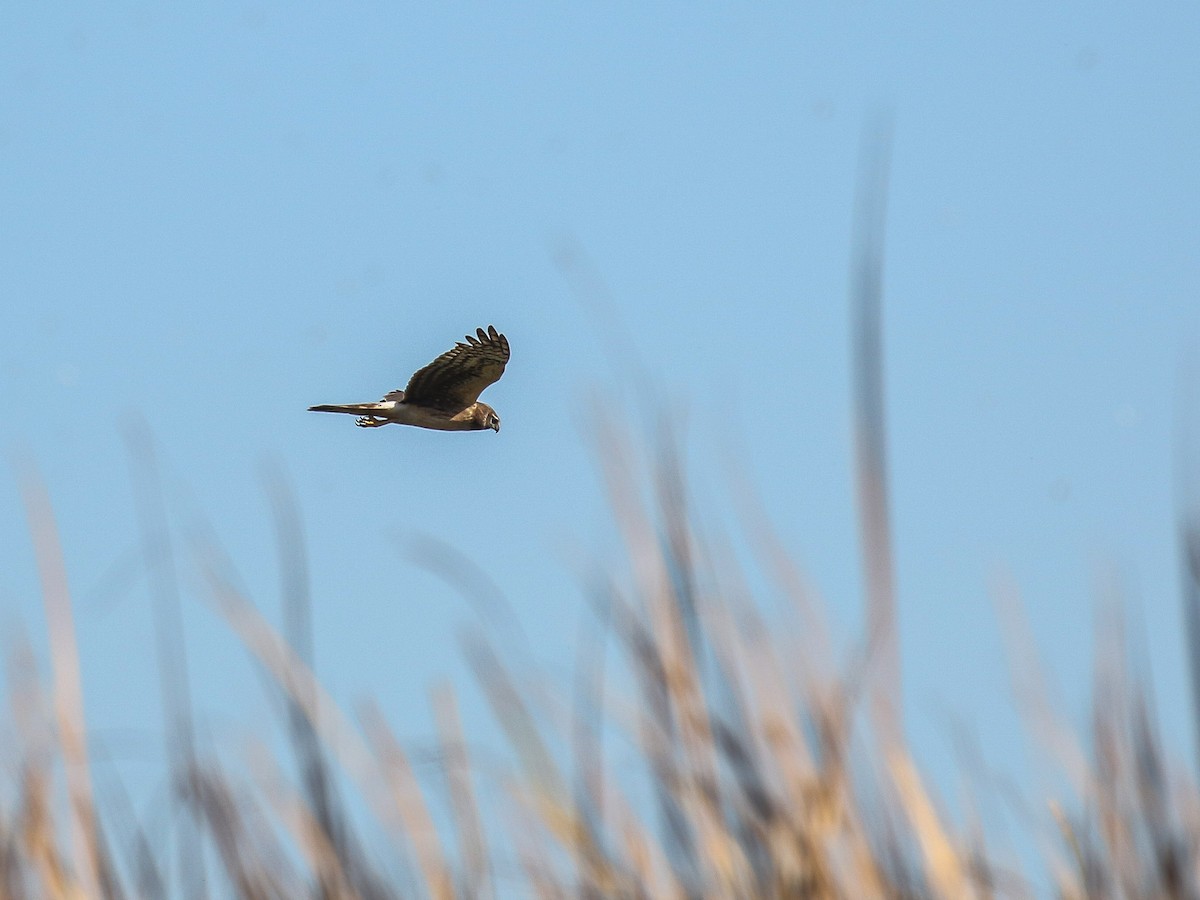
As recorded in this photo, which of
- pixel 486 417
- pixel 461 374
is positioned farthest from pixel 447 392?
pixel 486 417

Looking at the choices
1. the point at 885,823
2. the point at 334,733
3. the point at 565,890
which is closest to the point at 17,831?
the point at 334,733

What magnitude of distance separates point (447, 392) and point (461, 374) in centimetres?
43

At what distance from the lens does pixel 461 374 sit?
1586cm

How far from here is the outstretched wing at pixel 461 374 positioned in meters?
15.5

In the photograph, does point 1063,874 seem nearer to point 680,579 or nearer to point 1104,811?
point 1104,811

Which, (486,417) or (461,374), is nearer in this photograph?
(461,374)

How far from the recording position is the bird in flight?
15539mm

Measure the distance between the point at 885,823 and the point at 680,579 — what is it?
1.75 feet

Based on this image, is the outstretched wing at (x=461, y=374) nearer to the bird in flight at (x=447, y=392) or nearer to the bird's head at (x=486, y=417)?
the bird in flight at (x=447, y=392)

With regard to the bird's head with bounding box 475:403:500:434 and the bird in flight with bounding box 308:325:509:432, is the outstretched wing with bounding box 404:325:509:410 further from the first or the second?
the bird's head with bounding box 475:403:500:434

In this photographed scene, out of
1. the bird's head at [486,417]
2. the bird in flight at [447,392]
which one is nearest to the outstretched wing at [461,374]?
the bird in flight at [447,392]

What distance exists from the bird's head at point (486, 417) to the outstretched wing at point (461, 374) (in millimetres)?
779

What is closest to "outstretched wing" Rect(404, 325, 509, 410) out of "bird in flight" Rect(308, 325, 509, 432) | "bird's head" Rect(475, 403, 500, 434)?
"bird in flight" Rect(308, 325, 509, 432)

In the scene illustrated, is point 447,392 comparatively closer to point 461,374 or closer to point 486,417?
point 461,374
